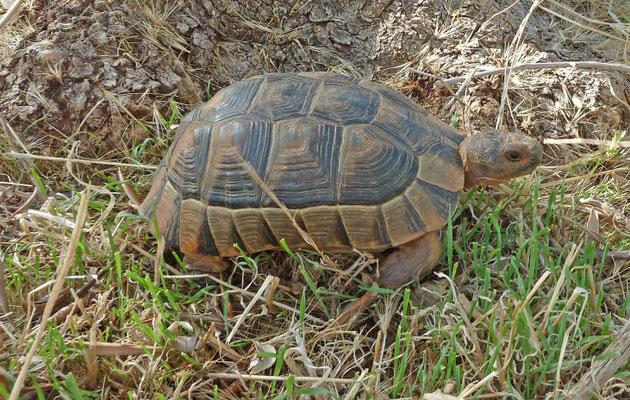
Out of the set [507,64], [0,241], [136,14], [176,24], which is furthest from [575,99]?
[0,241]

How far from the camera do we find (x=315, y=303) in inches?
A: 93.4

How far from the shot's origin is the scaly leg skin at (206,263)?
2504 millimetres

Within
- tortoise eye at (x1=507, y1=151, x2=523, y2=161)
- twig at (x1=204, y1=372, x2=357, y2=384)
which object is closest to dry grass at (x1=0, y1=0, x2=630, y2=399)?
twig at (x1=204, y1=372, x2=357, y2=384)

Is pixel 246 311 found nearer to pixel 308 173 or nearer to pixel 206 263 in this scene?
pixel 206 263

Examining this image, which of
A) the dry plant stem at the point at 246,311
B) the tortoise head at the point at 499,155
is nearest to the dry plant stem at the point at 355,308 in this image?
the dry plant stem at the point at 246,311

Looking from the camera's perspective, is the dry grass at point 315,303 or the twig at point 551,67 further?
the twig at point 551,67

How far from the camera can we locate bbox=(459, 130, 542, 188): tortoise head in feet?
7.85

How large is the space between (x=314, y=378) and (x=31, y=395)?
43.7 inches

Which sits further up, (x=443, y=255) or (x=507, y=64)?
(x=507, y=64)

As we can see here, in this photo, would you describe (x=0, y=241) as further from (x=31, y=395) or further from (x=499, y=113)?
(x=499, y=113)

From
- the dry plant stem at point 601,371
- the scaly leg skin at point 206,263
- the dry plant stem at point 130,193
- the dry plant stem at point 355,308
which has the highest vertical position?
the dry plant stem at point 130,193

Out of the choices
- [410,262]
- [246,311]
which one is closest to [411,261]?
[410,262]

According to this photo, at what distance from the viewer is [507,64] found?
333 centimetres

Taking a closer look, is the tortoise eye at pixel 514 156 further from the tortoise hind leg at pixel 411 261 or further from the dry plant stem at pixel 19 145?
the dry plant stem at pixel 19 145
